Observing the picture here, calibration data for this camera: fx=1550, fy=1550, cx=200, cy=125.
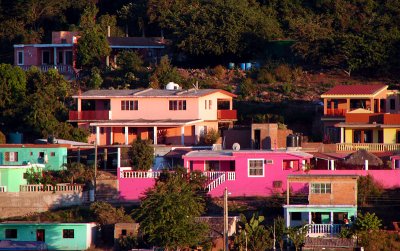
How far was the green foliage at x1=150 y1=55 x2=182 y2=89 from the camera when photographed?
289 feet

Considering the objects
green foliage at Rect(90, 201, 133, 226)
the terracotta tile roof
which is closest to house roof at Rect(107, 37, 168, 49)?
the terracotta tile roof

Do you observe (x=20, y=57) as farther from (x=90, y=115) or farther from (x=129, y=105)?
(x=129, y=105)

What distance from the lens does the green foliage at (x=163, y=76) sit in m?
88.1

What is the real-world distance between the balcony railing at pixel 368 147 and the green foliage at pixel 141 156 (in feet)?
31.5

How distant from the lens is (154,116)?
269 ft

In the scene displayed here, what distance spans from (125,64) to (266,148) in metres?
16.4

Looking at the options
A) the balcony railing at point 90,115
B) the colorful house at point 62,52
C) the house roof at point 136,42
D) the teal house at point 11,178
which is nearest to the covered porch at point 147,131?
the balcony railing at point 90,115

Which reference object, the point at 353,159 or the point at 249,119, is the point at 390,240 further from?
the point at 249,119

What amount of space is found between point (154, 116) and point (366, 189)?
17640 mm

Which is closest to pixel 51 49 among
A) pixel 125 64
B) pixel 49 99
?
pixel 125 64

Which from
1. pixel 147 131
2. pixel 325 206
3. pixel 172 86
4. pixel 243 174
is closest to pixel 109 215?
pixel 243 174

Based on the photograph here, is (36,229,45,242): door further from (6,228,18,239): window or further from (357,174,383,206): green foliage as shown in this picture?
(357,174,383,206): green foliage

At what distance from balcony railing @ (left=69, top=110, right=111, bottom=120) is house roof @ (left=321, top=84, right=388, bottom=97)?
1146cm

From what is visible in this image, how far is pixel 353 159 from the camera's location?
71.2 m
